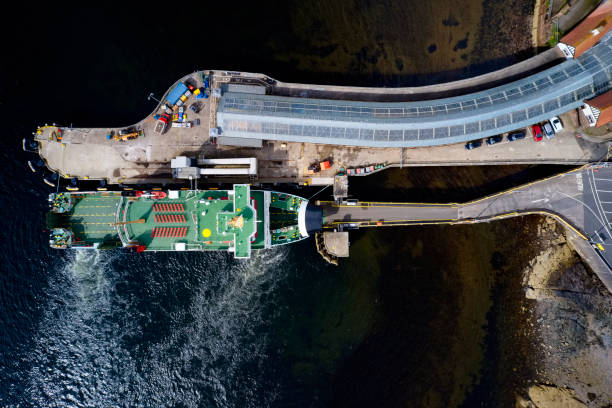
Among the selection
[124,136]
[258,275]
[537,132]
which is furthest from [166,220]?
[537,132]

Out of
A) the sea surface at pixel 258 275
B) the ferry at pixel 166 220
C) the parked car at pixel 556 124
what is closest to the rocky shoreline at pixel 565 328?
the sea surface at pixel 258 275

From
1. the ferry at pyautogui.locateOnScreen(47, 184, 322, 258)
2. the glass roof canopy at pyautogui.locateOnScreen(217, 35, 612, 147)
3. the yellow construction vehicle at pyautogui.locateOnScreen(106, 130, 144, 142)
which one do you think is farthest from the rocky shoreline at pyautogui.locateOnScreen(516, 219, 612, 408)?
the yellow construction vehicle at pyautogui.locateOnScreen(106, 130, 144, 142)

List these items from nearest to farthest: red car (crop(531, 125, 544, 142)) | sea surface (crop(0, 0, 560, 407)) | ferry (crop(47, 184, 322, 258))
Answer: ferry (crop(47, 184, 322, 258)), red car (crop(531, 125, 544, 142)), sea surface (crop(0, 0, 560, 407))

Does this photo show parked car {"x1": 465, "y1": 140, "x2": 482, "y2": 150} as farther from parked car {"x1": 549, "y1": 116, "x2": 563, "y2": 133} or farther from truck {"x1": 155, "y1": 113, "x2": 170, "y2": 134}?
truck {"x1": 155, "y1": 113, "x2": 170, "y2": 134}

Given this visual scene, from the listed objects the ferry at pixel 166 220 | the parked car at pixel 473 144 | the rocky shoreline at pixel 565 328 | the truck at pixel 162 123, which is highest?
the truck at pixel 162 123

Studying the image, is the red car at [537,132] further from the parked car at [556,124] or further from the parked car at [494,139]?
the parked car at [494,139]

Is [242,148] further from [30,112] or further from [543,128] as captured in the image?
[543,128]

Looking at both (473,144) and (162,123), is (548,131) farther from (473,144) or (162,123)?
(162,123)
